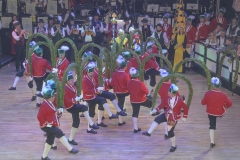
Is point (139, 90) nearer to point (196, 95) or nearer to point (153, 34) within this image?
point (196, 95)

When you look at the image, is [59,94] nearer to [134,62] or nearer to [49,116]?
[49,116]

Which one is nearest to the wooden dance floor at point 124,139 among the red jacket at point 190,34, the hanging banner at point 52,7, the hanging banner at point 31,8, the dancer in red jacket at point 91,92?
the dancer in red jacket at point 91,92

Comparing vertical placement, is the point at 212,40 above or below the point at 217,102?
above

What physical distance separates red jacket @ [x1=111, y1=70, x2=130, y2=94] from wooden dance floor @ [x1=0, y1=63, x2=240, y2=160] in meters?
0.89

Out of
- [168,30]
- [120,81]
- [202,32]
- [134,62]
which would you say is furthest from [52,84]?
[202,32]

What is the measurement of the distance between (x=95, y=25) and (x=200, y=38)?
3.86m

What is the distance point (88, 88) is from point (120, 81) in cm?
84

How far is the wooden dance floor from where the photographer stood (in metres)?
9.06

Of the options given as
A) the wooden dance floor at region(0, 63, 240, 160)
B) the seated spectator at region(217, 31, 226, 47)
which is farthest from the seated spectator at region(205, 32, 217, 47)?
the wooden dance floor at region(0, 63, 240, 160)

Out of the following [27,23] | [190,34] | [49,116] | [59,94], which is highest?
[27,23]

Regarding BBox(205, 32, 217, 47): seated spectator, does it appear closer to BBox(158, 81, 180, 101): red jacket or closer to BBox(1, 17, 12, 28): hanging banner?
BBox(158, 81, 180, 101): red jacket

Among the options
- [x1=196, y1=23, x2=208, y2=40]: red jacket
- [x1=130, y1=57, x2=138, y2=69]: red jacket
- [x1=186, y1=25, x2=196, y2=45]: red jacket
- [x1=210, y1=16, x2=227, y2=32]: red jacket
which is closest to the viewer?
[x1=130, y1=57, x2=138, y2=69]: red jacket

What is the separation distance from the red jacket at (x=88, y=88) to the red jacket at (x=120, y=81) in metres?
0.62

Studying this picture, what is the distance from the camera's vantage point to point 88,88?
33.1ft
